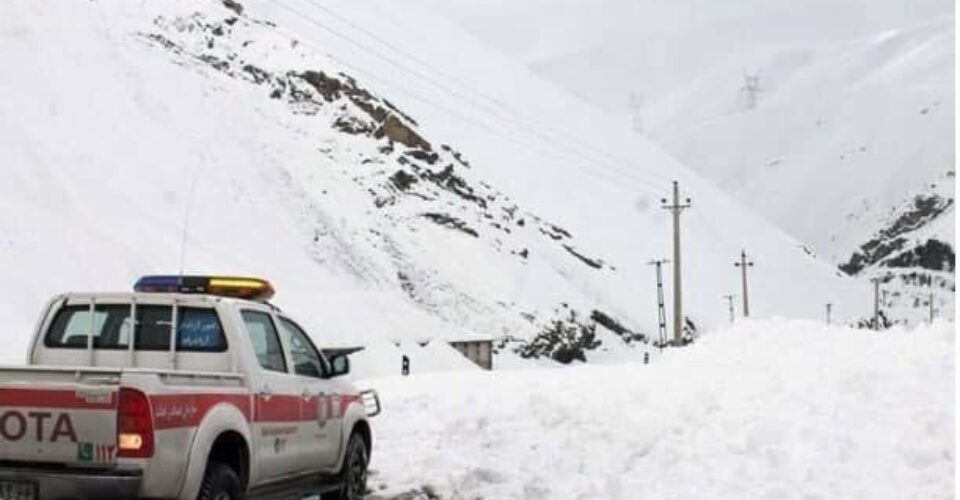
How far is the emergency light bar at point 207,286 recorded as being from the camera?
890cm

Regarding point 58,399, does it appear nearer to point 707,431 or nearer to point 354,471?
point 354,471

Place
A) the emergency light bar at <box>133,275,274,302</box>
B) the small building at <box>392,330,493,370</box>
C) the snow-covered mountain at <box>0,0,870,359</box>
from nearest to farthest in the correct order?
1. the emergency light bar at <box>133,275,274,302</box>
2. the snow-covered mountain at <box>0,0,870,359</box>
3. the small building at <box>392,330,493,370</box>

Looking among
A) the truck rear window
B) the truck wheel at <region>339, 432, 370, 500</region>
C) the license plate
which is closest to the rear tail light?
the license plate

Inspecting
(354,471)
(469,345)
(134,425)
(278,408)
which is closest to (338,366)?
(354,471)

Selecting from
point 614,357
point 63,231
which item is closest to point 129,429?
point 63,231

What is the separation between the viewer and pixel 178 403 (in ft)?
23.9

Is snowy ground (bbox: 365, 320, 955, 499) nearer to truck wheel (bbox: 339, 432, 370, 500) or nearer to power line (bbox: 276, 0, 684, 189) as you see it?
truck wheel (bbox: 339, 432, 370, 500)

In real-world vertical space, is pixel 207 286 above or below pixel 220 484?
above

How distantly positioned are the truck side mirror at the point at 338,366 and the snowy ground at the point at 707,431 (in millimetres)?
1632

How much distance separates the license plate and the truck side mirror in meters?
3.29

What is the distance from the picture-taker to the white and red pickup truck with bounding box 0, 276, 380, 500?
23.1ft

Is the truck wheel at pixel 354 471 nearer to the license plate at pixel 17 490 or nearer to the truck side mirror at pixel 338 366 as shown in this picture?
the truck side mirror at pixel 338 366

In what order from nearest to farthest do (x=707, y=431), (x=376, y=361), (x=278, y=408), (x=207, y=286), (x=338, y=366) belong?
(x=278, y=408) < (x=207, y=286) < (x=338, y=366) < (x=707, y=431) < (x=376, y=361)

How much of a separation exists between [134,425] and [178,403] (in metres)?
0.35
